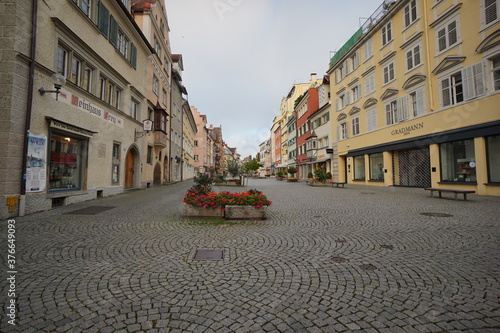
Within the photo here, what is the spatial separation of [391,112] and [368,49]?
694cm

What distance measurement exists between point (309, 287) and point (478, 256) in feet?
10.7

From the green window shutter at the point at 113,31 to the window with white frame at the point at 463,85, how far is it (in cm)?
1970

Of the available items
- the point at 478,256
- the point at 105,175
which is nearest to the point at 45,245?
the point at 478,256

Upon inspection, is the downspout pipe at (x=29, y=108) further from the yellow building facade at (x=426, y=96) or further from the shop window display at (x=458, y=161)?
the shop window display at (x=458, y=161)

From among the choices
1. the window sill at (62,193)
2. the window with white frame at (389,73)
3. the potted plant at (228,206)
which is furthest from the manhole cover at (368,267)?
Result: the window with white frame at (389,73)

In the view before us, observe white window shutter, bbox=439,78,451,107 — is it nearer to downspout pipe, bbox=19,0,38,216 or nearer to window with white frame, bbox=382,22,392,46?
window with white frame, bbox=382,22,392,46

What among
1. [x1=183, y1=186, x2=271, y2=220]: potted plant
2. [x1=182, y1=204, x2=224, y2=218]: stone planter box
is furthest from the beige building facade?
[x1=183, y1=186, x2=271, y2=220]: potted plant

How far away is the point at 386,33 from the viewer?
63.9ft

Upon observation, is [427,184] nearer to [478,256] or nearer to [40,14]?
[478,256]

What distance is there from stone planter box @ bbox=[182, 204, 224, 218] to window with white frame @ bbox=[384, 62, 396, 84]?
18.7 m

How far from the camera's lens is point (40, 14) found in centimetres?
798

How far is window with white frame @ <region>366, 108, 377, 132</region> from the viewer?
2055 centimetres

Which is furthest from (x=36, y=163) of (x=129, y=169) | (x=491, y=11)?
(x=491, y=11)

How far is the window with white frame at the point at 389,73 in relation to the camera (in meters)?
18.8
